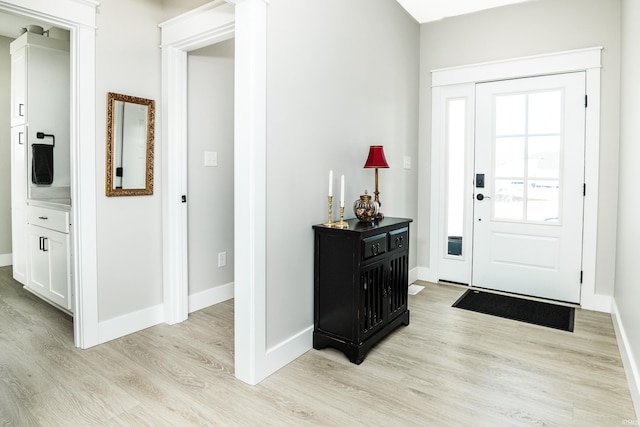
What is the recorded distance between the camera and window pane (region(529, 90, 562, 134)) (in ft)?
11.3

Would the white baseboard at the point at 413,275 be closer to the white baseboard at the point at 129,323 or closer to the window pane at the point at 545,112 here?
the window pane at the point at 545,112

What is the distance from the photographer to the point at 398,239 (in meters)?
2.78

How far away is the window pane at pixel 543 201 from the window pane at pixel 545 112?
0.46m

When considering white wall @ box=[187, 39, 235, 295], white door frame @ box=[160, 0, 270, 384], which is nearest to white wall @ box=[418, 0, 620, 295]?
white wall @ box=[187, 39, 235, 295]

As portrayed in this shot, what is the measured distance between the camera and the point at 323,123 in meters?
2.57

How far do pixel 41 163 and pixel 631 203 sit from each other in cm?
425

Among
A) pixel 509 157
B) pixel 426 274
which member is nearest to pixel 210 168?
pixel 426 274

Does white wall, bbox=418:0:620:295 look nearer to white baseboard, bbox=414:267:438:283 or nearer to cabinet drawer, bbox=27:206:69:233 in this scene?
white baseboard, bbox=414:267:438:283

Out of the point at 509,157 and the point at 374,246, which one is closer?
the point at 374,246

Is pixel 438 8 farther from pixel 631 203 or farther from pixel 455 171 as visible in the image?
pixel 631 203

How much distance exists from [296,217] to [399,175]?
1709mm

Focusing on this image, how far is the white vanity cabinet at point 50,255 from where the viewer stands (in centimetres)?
282

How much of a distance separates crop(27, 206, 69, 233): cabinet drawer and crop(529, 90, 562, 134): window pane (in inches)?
150

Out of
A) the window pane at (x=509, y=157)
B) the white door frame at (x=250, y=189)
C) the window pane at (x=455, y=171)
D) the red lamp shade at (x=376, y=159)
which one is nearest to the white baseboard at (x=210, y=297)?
the white door frame at (x=250, y=189)
